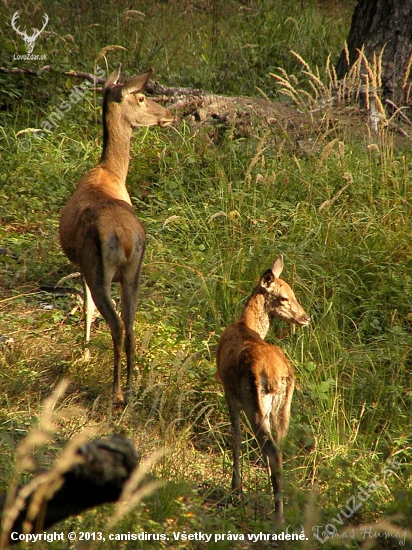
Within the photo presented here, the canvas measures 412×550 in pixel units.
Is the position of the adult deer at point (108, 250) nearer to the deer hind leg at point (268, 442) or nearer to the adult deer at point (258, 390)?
the adult deer at point (258, 390)

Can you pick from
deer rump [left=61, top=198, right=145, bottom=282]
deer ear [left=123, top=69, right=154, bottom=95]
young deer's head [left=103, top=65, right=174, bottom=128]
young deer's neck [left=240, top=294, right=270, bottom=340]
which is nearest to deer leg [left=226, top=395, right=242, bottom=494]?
young deer's neck [left=240, top=294, right=270, bottom=340]

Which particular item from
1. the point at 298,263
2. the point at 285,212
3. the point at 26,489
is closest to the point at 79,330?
the point at 298,263

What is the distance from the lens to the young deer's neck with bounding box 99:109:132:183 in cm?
670

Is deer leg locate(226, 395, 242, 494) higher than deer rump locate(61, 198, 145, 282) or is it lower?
lower

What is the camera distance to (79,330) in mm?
6277

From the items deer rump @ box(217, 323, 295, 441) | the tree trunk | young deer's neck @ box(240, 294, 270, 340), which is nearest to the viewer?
deer rump @ box(217, 323, 295, 441)

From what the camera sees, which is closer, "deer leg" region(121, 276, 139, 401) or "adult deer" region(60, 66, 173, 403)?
"adult deer" region(60, 66, 173, 403)

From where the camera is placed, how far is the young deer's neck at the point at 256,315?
5352 mm

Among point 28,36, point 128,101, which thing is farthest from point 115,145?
point 28,36

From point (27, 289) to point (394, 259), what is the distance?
306 cm

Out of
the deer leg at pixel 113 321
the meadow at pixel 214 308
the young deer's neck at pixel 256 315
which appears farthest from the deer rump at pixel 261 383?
the deer leg at pixel 113 321

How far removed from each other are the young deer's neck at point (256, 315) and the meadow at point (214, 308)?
0.38 meters

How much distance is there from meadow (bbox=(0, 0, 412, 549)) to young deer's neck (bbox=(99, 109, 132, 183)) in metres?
0.64

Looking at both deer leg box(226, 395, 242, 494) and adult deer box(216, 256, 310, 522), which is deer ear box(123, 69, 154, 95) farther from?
deer leg box(226, 395, 242, 494)
